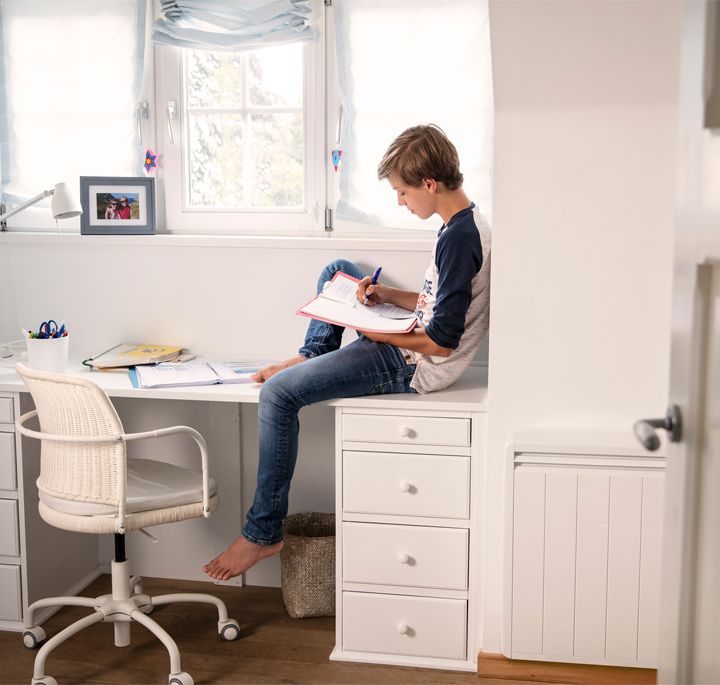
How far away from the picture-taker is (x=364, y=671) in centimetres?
250

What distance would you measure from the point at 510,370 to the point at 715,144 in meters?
1.43

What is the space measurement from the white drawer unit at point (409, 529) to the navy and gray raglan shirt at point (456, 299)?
8 cm

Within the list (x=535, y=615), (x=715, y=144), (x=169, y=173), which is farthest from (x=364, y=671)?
(x=715, y=144)

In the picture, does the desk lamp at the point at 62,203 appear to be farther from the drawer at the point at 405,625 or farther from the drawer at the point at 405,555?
the drawer at the point at 405,625

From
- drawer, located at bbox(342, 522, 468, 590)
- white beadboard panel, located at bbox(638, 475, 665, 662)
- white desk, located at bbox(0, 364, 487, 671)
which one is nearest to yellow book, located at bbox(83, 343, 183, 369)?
white desk, located at bbox(0, 364, 487, 671)

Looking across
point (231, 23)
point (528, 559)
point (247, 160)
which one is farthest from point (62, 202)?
point (528, 559)

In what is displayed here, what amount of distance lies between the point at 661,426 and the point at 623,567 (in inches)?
48.9

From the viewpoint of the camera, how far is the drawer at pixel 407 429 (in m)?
2.43

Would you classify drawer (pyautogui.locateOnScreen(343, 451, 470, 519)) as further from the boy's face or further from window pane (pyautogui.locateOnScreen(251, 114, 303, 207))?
window pane (pyautogui.locateOnScreen(251, 114, 303, 207))

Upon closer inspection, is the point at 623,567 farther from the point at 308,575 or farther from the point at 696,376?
the point at 696,376

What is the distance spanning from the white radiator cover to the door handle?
1128 millimetres

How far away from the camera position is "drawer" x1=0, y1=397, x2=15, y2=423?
266 cm

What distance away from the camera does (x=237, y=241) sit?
2.96 metres

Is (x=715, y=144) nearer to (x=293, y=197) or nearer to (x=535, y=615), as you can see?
(x=535, y=615)
